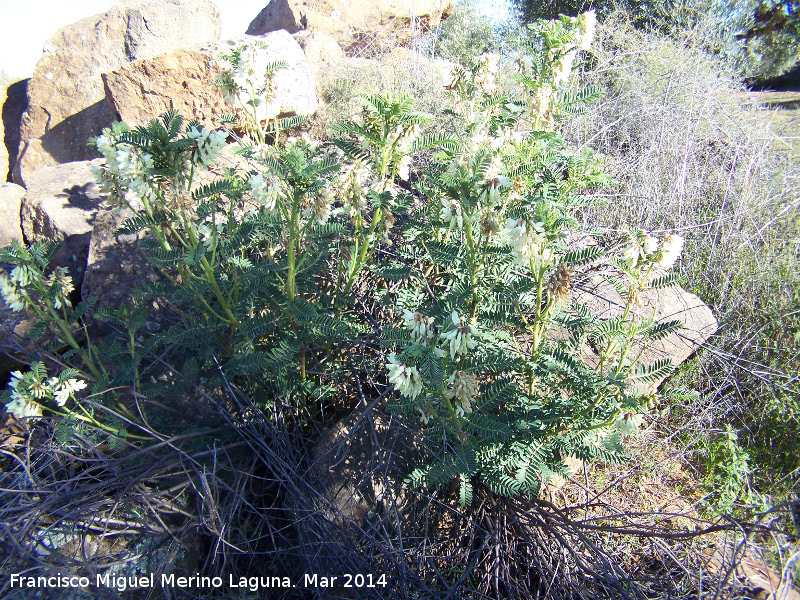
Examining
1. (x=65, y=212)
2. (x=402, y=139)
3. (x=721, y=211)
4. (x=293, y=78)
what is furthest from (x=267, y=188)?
(x=721, y=211)

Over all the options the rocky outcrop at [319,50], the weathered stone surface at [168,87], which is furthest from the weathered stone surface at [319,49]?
the weathered stone surface at [168,87]

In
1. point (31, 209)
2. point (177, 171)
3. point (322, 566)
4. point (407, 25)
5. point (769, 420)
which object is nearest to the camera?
point (177, 171)

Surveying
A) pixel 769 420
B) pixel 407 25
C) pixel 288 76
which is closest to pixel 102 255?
pixel 288 76

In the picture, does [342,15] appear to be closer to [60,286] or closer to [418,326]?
[60,286]

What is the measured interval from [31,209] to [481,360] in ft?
12.0

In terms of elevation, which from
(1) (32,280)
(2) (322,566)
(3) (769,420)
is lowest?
(3) (769,420)

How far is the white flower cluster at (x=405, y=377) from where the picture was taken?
1.52m

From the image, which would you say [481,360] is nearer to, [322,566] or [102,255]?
[322,566]

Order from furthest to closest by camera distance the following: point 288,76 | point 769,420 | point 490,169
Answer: point 288,76
point 769,420
point 490,169

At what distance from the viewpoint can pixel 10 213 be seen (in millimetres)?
3611

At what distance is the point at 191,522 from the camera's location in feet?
6.54

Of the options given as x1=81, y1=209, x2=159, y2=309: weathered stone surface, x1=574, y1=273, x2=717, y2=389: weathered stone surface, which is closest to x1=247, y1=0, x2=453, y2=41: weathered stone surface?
x1=81, y1=209, x2=159, y2=309: weathered stone surface

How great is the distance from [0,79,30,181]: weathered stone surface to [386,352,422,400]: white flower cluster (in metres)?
6.20

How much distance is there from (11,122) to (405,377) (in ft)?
23.8
